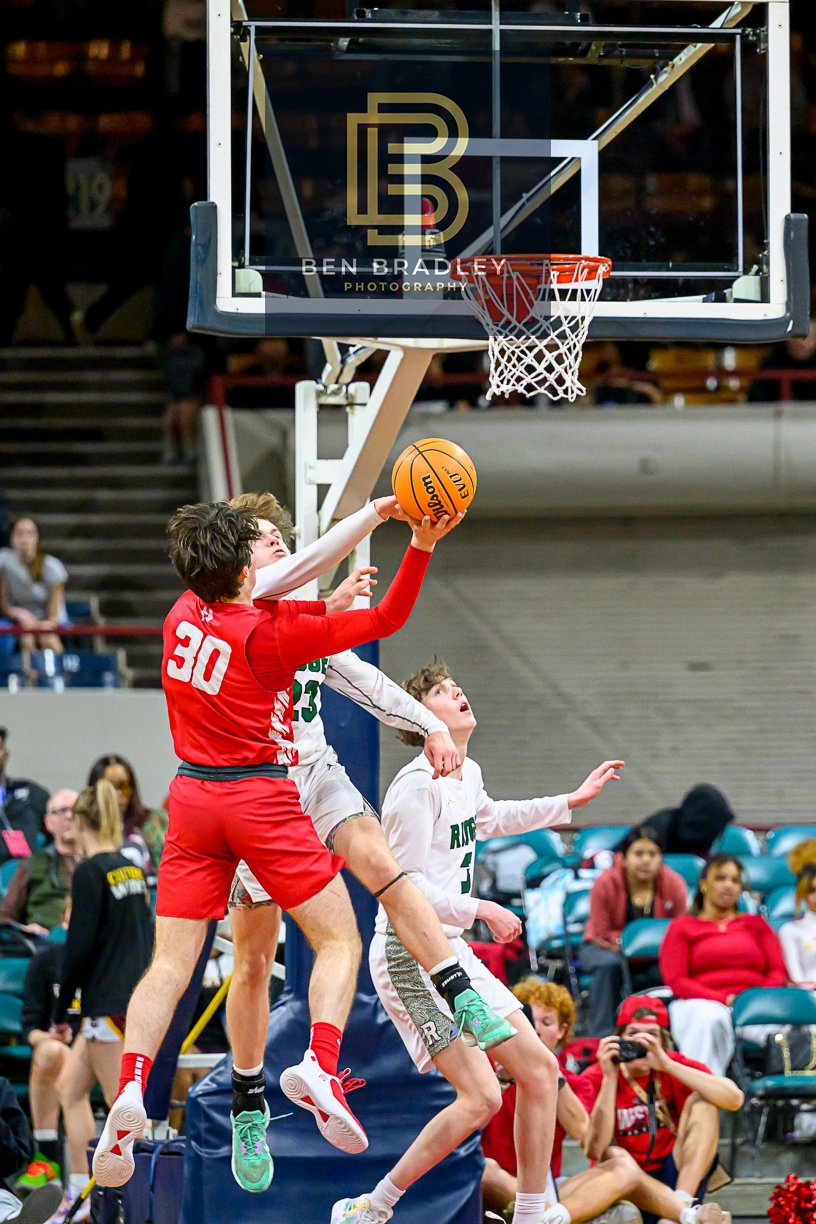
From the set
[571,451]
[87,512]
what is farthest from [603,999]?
[87,512]

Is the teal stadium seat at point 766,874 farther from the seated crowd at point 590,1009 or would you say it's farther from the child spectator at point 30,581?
the child spectator at point 30,581

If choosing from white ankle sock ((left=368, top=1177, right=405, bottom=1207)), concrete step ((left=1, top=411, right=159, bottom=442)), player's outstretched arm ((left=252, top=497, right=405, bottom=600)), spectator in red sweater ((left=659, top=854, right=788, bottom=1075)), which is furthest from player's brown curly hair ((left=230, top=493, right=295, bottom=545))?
concrete step ((left=1, top=411, right=159, bottom=442))

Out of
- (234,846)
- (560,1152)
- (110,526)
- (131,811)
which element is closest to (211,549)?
(234,846)

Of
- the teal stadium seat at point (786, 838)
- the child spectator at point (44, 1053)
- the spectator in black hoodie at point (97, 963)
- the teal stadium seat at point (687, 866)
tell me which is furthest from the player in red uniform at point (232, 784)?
the teal stadium seat at point (786, 838)

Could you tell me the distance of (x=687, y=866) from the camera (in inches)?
436

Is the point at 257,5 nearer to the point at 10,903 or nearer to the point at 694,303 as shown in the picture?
the point at 694,303

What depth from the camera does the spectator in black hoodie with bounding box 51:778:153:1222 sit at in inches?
319

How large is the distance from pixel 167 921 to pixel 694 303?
276 cm

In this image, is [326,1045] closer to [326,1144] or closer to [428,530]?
[326,1144]

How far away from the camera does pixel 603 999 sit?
9.28 meters

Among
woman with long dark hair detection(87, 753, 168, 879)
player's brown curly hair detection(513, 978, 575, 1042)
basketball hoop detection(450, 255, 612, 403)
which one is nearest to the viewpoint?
basketball hoop detection(450, 255, 612, 403)

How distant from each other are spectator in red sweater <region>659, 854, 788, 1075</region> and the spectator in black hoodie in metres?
2.64

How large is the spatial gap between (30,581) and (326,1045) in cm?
891

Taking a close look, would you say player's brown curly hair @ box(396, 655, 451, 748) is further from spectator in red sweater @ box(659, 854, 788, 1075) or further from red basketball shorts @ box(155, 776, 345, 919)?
spectator in red sweater @ box(659, 854, 788, 1075)
